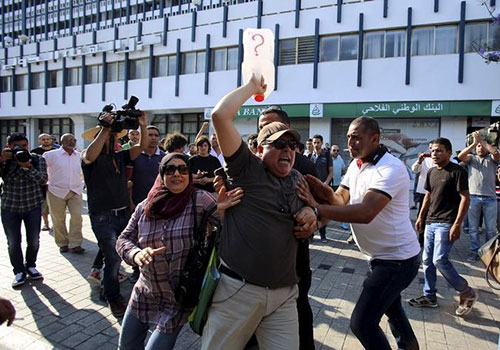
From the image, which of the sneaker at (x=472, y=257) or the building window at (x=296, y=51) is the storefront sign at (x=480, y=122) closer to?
the building window at (x=296, y=51)

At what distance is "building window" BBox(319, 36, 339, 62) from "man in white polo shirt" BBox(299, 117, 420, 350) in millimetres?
17759

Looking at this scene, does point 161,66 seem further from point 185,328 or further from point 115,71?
point 185,328

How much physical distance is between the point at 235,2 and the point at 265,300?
2362cm

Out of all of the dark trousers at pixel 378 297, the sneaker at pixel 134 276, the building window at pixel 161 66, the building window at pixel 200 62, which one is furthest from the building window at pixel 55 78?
the dark trousers at pixel 378 297

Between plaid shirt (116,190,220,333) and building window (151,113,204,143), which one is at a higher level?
building window (151,113,204,143)

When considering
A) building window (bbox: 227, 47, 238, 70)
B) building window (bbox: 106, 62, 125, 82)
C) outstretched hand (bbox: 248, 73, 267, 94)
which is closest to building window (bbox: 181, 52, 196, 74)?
building window (bbox: 227, 47, 238, 70)

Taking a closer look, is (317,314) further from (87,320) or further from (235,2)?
(235,2)

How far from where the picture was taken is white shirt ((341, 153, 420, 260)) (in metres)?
2.35

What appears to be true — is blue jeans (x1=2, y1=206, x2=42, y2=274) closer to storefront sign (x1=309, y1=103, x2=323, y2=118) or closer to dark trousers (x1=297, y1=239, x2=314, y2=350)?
dark trousers (x1=297, y1=239, x2=314, y2=350)

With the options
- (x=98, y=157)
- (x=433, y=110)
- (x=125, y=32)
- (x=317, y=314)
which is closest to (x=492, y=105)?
(x=433, y=110)

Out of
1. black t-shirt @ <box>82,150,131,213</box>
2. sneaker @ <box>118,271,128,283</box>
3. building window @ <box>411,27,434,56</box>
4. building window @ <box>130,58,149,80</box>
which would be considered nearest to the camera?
black t-shirt @ <box>82,150,131,213</box>

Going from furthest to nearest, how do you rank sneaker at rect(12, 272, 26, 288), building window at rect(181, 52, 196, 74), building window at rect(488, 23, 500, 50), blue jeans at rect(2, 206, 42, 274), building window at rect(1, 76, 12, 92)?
building window at rect(1, 76, 12, 92)
building window at rect(181, 52, 196, 74)
building window at rect(488, 23, 500, 50)
blue jeans at rect(2, 206, 42, 274)
sneaker at rect(12, 272, 26, 288)

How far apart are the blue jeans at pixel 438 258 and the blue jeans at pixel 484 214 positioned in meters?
2.73

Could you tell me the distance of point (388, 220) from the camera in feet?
8.00
